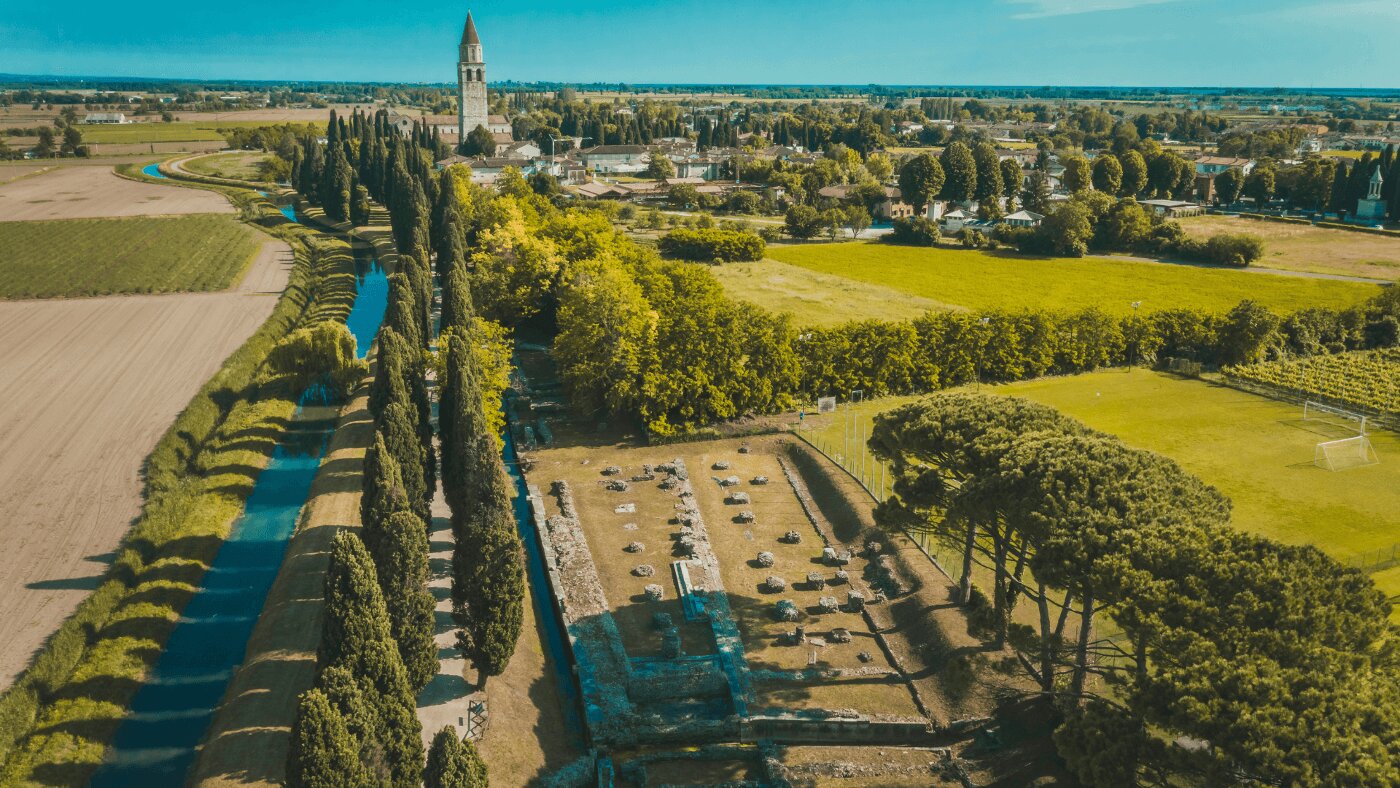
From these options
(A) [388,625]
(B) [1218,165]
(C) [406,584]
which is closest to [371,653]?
(A) [388,625]

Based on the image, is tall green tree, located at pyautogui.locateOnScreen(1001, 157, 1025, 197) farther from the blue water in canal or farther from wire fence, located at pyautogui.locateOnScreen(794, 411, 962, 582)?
the blue water in canal

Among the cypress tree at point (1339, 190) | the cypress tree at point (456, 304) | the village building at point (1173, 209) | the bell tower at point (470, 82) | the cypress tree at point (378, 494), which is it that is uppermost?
the bell tower at point (470, 82)

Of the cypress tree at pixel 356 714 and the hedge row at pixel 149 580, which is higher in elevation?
the cypress tree at pixel 356 714

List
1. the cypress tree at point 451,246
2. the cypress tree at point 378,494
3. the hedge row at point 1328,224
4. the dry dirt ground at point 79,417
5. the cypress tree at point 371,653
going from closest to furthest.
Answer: the cypress tree at point 371,653 → the cypress tree at point 378,494 → the dry dirt ground at point 79,417 → the cypress tree at point 451,246 → the hedge row at point 1328,224

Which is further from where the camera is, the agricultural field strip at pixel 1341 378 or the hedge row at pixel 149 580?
the agricultural field strip at pixel 1341 378

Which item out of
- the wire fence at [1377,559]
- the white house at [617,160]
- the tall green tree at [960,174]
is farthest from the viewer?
the white house at [617,160]

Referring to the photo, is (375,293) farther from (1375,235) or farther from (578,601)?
(1375,235)

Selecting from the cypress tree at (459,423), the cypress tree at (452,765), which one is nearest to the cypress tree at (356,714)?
the cypress tree at (452,765)

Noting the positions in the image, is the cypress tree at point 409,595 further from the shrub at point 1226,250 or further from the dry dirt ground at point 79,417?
the shrub at point 1226,250
